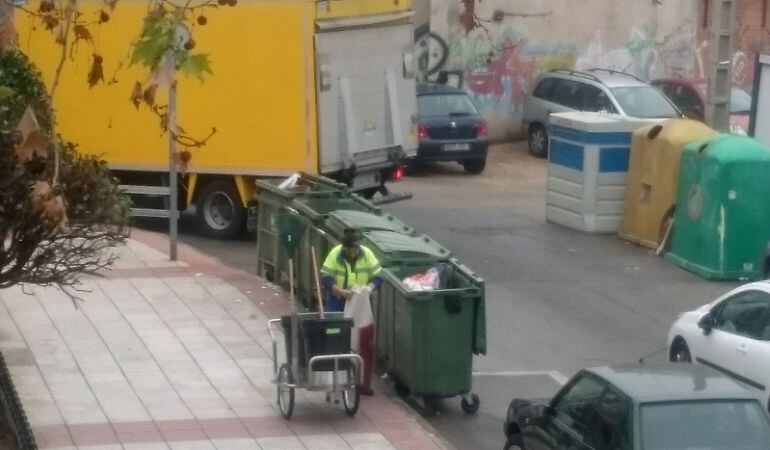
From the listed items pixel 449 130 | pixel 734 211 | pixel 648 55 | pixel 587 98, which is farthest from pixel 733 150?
pixel 648 55

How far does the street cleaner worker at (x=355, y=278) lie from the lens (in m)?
12.5

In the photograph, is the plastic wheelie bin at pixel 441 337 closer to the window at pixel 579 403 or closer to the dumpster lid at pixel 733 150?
the window at pixel 579 403

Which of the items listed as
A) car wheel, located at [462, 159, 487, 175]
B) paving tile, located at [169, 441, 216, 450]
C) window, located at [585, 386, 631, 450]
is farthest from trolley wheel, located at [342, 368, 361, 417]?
car wheel, located at [462, 159, 487, 175]

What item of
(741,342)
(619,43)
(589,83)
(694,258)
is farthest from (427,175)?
(741,342)

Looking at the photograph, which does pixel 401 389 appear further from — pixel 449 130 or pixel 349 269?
pixel 449 130

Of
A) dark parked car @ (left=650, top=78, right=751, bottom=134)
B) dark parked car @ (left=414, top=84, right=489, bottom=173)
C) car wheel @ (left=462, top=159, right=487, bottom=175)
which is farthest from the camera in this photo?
dark parked car @ (left=650, top=78, right=751, bottom=134)

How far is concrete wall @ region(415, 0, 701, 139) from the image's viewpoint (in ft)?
105

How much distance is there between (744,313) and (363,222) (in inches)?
159

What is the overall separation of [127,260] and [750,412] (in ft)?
35.3

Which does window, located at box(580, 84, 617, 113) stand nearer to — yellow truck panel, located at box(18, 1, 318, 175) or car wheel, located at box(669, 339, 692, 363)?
yellow truck panel, located at box(18, 1, 318, 175)

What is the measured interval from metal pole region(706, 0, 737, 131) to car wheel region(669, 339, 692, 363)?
924cm

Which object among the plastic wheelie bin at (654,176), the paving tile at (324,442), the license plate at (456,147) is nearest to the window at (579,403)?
the paving tile at (324,442)

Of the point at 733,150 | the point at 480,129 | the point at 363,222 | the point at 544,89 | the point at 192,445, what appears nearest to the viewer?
the point at 192,445

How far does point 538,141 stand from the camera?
100 ft
